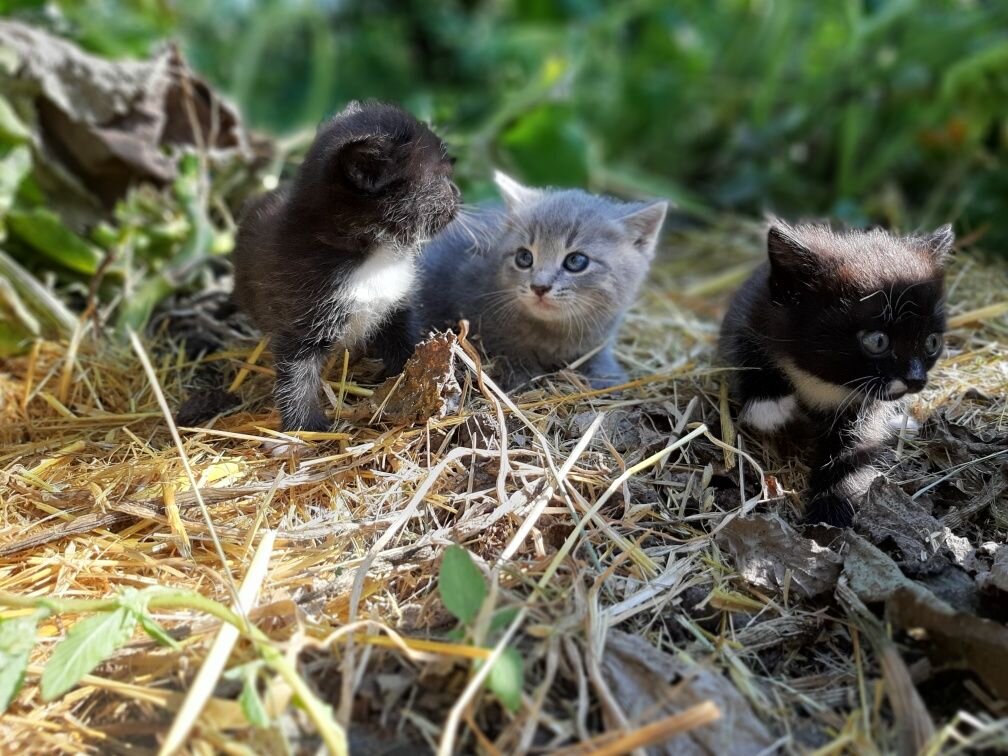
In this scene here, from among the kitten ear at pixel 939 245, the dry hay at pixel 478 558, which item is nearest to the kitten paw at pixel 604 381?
the dry hay at pixel 478 558

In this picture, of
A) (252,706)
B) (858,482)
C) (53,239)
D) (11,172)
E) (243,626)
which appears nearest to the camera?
(252,706)

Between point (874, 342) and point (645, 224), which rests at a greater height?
point (874, 342)

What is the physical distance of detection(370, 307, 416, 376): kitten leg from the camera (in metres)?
3.18

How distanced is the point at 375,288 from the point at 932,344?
5.87 ft

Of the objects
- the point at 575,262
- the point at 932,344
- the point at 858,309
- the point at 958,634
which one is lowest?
the point at 958,634

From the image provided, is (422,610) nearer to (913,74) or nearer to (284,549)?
(284,549)

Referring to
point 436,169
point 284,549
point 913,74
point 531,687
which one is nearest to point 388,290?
point 436,169

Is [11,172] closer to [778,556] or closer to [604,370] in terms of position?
[604,370]

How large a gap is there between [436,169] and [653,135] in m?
4.09

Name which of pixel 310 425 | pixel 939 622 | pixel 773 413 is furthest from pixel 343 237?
pixel 939 622

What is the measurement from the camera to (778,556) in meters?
2.38

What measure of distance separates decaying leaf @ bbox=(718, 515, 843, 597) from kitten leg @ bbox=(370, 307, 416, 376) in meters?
1.35

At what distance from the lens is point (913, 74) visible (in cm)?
526

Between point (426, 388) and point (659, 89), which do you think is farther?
point (659, 89)
